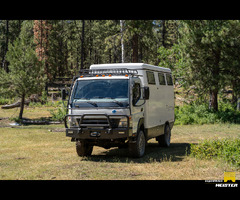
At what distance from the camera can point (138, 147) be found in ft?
37.9

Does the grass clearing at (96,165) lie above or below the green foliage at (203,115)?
above

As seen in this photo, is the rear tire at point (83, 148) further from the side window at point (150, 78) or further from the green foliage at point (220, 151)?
the green foliage at point (220, 151)

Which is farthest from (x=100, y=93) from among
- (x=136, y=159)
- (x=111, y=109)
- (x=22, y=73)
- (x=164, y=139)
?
(x=22, y=73)

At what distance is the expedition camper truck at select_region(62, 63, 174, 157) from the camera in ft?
35.2

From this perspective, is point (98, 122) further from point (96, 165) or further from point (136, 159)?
point (136, 159)

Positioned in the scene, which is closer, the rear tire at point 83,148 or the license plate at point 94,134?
the license plate at point 94,134

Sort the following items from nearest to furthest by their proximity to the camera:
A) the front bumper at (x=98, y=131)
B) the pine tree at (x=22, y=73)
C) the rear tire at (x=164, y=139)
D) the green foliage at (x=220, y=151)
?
the green foliage at (x=220, y=151)
the front bumper at (x=98, y=131)
the rear tire at (x=164, y=139)
the pine tree at (x=22, y=73)

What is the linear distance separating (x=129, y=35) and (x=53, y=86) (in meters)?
23.2

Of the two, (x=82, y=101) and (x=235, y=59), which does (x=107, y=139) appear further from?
(x=235, y=59)

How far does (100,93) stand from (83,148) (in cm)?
200

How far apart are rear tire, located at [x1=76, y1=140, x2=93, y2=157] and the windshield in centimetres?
137

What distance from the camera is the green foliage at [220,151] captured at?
9.89m

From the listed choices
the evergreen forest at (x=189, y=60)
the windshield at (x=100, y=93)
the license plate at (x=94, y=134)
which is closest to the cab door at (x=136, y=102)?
the windshield at (x=100, y=93)

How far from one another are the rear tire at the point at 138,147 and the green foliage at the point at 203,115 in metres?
13.0
